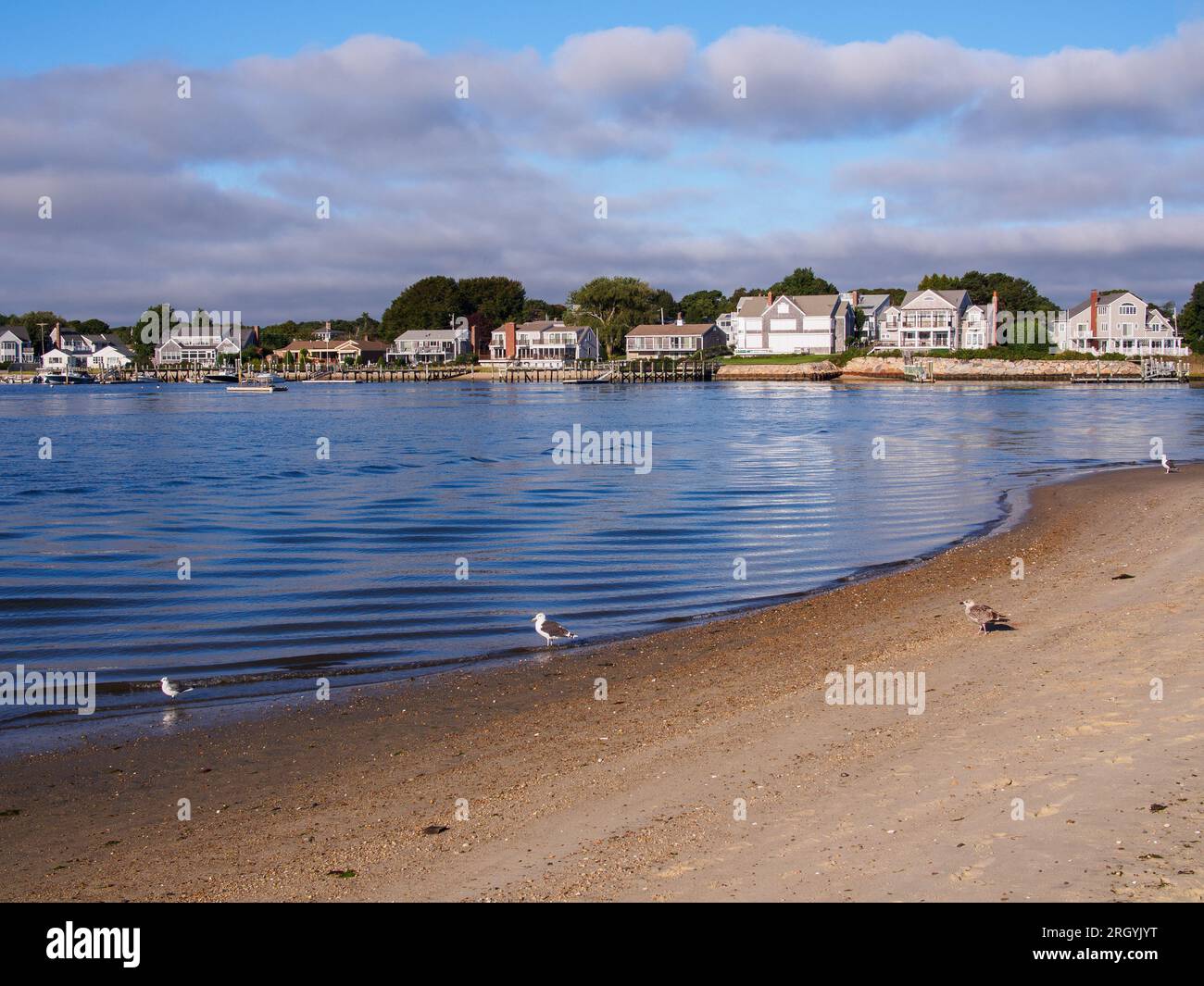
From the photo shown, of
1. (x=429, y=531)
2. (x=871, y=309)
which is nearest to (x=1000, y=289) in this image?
(x=871, y=309)

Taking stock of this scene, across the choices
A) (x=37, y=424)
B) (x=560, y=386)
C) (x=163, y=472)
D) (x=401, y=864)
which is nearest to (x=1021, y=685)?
(x=401, y=864)

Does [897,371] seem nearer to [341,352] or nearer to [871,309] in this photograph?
[871,309]

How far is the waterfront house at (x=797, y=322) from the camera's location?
142500 mm

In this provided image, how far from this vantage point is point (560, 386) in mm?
142375

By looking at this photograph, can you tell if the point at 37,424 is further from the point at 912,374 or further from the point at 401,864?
the point at 912,374

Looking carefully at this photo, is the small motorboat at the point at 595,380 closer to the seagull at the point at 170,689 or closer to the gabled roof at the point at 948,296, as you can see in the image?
the gabled roof at the point at 948,296

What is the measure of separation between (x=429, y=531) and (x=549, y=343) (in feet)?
470

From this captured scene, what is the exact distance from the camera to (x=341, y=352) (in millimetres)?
193625

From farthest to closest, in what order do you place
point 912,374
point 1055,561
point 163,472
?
point 912,374 → point 163,472 → point 1055,561

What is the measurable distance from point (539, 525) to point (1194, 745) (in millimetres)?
17355

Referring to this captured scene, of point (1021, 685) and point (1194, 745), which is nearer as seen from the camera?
Result: point (1194, 745)

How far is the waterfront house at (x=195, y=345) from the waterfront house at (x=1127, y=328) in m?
139

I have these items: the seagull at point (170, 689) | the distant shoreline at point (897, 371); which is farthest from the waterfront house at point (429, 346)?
the seagull at point (170, 689)
